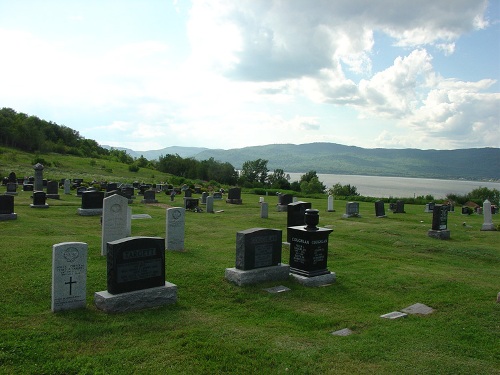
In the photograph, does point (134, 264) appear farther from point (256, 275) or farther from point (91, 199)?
point (91, 199)

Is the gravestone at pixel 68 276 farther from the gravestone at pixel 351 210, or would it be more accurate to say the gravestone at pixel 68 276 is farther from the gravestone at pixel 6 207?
the gravestone at pixel 351 210

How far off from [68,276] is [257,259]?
4342mm

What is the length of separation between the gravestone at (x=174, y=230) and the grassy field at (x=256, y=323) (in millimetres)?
468

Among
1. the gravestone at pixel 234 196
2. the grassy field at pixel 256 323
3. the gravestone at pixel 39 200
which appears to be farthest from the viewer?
the gravestone at pixel 234 196

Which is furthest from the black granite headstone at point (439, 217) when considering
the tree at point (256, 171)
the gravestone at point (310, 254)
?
the tree at point (256, 171)

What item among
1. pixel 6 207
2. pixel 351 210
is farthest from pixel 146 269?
pixel 351 210

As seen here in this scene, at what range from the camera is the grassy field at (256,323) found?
586cm

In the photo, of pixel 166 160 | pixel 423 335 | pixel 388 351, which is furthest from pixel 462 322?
pixel 166 160

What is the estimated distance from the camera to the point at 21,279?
897 cm

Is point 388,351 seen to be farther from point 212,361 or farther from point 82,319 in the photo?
point 82,319

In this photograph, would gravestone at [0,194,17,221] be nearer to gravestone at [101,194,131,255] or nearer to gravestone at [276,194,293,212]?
gravestone at [101,194,131,255]

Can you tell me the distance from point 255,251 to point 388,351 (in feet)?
14.2

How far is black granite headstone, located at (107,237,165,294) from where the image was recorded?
7855mm

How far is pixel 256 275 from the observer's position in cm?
999
